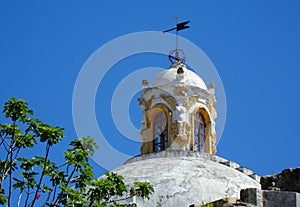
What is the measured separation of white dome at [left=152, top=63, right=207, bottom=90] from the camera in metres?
35.8

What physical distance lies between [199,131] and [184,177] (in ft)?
21.8

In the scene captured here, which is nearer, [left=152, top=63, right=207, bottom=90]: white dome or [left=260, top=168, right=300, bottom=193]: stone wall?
[left=260, top=168, right=300, bottom=193]: stone wall

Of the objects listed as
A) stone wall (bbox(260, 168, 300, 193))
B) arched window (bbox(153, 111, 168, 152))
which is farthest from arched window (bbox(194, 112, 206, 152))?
stone wall (bbox(260, 168, 300, 193))

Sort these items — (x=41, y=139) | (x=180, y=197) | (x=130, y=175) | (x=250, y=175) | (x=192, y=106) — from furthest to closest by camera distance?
(x=192, y=106) < (x=250, y=175) < (x=130, y=175) < (x=180, y=197) < (x=41, y=139)

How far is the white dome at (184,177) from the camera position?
28.1 m

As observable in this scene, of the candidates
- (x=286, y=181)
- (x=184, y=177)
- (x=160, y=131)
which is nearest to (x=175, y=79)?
(x=160, y=131)

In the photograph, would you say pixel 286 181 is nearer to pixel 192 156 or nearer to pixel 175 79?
pixel 192 156

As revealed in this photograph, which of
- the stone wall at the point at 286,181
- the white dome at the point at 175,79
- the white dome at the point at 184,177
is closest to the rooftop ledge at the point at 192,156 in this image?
the white dome at the point at 184,177

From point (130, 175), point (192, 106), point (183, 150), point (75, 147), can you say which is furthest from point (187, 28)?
point (75, 147)

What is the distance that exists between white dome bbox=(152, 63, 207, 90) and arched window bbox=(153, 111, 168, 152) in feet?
4.06

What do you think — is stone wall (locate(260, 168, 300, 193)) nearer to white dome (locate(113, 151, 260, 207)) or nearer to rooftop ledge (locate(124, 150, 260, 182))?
white dome (locate(113, 151, 260, 207))

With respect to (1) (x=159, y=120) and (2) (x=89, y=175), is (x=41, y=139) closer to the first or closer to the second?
(2) (x=89, y=175)

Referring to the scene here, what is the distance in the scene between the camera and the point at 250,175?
Answer: 3222 centimetres

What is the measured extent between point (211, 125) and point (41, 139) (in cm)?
1681
